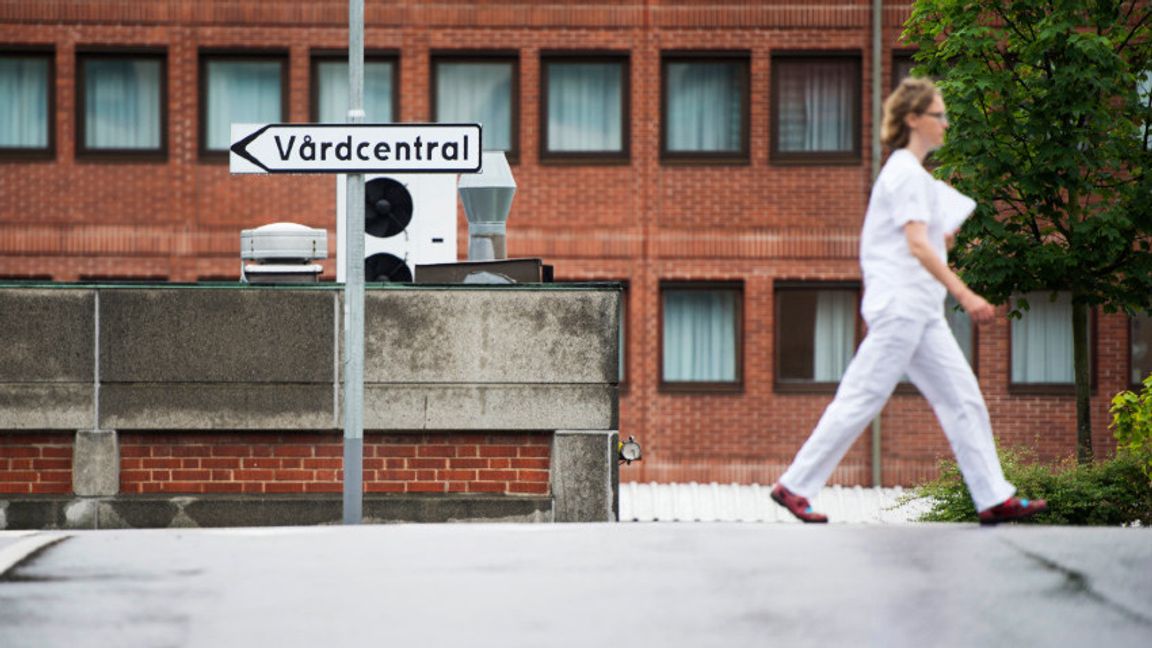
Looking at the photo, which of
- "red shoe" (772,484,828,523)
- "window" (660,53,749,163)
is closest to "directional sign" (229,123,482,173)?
"red shoe" (772,484,828,523)

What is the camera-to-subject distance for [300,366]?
41.8 ft

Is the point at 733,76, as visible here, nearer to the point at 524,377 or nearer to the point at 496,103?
the point at 496,103

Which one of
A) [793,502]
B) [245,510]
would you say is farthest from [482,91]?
[793,502]

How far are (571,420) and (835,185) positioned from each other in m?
15.0

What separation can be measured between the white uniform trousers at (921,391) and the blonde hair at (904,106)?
0.69 m

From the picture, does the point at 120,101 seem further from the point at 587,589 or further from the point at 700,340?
the point at 587,589

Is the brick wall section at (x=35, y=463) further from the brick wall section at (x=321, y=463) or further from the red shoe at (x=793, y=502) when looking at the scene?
the red shoe at (x=793, y=502)

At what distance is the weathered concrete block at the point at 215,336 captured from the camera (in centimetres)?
1267

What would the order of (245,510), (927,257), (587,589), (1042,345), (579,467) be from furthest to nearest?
(1042,345) < (579,467) < (245,510) < (927,257) < (587,589)

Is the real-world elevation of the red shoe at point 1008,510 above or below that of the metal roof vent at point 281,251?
below

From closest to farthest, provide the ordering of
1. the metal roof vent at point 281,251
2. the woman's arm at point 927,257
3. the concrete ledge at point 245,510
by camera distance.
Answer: the woman's arm at point 927,257, the concrete ledge at point 245,510, the metal roof vent at point 281,251

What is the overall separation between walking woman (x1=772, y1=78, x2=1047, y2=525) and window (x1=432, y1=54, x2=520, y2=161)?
807 inches

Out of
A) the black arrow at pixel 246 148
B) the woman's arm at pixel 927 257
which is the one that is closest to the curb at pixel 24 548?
the woman's arm at pixel 927 257

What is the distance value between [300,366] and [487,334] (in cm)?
129
